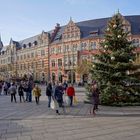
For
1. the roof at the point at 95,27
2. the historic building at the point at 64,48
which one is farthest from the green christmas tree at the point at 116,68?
the roof at the point at 95,27

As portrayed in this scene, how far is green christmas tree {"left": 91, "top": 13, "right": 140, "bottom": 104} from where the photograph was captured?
2423 cm

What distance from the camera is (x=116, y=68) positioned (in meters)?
24.6

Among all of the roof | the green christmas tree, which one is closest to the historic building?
the roof

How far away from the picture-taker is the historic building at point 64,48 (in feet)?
250

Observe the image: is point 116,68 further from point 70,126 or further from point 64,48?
point 64,48

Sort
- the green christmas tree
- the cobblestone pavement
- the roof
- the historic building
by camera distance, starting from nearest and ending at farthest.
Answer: the cobblestone pavement → the green christmas tree → the roof → the historic building

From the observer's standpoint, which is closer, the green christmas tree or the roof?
the green christmas tree

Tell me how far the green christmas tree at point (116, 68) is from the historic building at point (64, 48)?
1645 inches

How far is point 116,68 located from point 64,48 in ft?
195

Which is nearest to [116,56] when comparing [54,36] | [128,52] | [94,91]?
[128,52]

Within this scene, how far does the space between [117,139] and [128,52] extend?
45.4 ft

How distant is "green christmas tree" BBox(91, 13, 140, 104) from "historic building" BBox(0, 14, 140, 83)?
41.8 meters

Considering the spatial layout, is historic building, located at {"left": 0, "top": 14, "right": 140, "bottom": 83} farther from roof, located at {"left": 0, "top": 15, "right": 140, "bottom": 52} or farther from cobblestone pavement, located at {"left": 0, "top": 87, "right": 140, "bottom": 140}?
cobblestone pavement, located at {"left": 0, "top": 87, "right": 140, "bottom": 140}

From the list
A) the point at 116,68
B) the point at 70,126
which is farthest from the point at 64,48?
the point at 70,126
